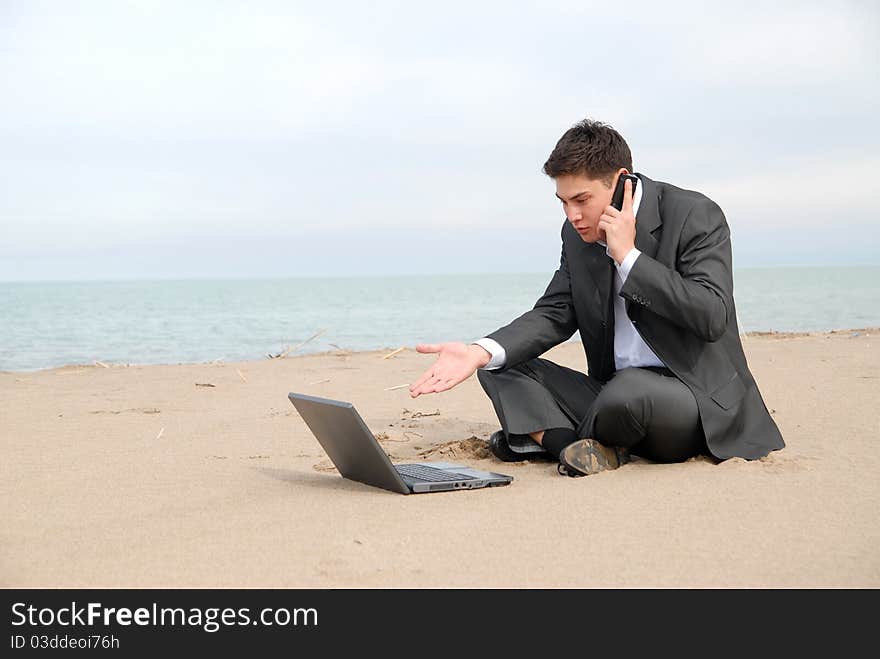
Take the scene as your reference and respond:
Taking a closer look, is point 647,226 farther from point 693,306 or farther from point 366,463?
point 366,463

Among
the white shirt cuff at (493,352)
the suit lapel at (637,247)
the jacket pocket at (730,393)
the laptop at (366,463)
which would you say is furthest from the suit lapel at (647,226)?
the laptop at (366,463)

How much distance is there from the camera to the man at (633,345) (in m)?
3.47

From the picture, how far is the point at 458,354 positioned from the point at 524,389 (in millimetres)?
391

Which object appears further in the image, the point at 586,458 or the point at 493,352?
the point at 493,352

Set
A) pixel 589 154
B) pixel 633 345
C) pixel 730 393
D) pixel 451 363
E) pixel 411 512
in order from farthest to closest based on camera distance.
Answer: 1. pixel 633 345
2. pixel 451 363
3. pixel 730 393
4. pixel 589 154
5. pixel 411 512

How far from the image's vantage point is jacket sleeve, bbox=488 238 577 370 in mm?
4000

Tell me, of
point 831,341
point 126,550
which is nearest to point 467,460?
point 126,550

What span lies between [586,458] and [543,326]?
77 cm

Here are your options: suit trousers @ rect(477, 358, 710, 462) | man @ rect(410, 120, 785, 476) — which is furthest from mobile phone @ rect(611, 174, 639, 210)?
suit trousers @ rect(477, 358, 710, 462)

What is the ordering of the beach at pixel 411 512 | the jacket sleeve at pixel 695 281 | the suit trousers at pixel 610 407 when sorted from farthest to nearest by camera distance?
the suit trousers at pixel 610 407 → the jacket sleeve at pixel 695 281 → the beach at pixel 411 512

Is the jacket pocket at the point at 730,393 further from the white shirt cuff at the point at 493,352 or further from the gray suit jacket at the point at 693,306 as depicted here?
the white shirt cuff at the point at 493,352

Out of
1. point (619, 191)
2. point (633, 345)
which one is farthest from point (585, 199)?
point (633, 345)

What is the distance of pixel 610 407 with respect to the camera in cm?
349

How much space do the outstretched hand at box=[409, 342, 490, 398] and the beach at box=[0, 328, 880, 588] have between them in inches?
18.3
